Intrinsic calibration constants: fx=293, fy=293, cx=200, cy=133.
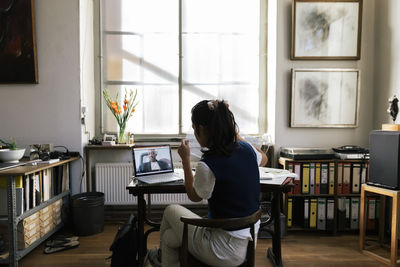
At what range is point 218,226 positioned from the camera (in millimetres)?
1341

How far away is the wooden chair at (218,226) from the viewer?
134cm

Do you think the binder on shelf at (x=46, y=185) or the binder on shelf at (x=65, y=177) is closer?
the binder on shelf at (x=46, y=185)

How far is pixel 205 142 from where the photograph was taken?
1.49 m

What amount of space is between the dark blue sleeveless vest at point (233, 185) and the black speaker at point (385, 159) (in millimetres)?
1515

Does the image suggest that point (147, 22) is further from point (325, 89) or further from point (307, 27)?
point (325, 89)

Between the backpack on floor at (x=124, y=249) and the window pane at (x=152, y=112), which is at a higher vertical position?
the window pane at (x=152, y=112)

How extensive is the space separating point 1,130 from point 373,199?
3.97 metres

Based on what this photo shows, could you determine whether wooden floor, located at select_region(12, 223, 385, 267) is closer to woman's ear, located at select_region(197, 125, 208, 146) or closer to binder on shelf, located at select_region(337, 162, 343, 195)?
binder on shelf, located at select_region(337, 162, 343, 195)

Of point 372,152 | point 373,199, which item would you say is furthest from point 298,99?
point 373,199

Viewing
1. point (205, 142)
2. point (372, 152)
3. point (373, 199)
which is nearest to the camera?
point (205, 142)

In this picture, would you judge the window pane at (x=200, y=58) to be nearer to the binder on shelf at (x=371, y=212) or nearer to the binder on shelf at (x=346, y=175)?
the binder on shelf at (x=346, y=175)

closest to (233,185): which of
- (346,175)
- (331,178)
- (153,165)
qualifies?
(153,165)

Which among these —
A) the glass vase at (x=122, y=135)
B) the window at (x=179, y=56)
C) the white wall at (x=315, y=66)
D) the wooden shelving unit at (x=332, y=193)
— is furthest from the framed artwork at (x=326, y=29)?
the glass vase at (x=122, y=135)

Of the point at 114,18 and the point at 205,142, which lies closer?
the point at 205,142
